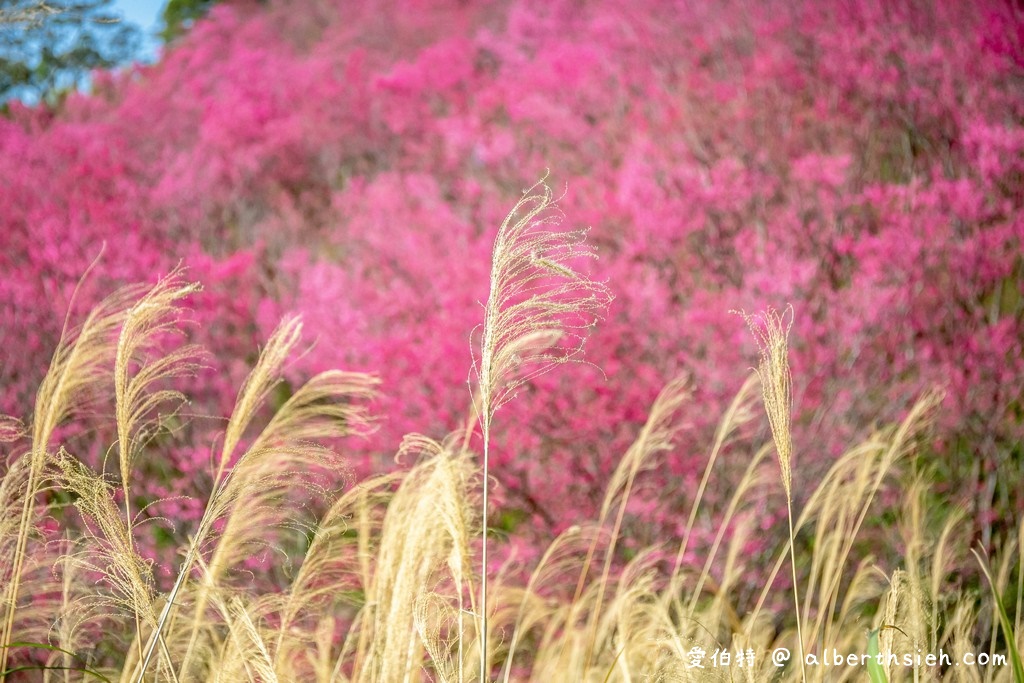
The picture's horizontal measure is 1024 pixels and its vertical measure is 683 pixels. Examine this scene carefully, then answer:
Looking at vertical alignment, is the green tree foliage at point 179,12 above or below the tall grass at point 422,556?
above

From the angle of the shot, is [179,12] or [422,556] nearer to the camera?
[422,556]

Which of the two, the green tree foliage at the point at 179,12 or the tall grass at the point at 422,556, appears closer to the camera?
the tall grass at the point at 422,556

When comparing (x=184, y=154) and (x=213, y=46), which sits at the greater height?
(x=213, y=46)

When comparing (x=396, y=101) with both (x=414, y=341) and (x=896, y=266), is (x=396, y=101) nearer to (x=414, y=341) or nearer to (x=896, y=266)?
(x=414, y=341)

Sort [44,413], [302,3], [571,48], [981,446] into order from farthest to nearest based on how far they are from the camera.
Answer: [302,3] < [571,48] < [981,446] < [44,413]

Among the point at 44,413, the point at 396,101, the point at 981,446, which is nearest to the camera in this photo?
the point at 44,413

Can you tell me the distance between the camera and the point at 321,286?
15.9 feet

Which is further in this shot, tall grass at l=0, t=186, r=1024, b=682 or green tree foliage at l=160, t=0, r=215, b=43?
green tree foliage at l=160, t=0, r=215, b=43

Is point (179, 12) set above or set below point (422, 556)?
above

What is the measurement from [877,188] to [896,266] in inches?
16.4

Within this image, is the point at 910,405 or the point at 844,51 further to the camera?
the point at 844,51

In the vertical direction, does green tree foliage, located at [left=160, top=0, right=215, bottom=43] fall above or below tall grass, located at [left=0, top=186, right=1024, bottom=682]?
above

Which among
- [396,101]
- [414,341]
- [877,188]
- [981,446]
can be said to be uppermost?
[396,101]

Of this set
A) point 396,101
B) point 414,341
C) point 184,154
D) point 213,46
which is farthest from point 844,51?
point 213,46
